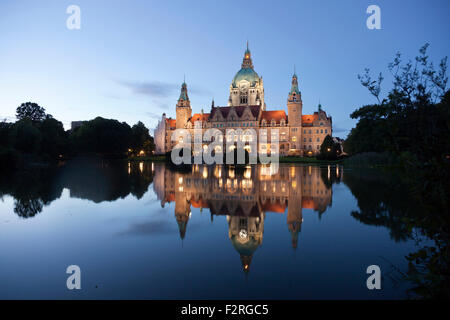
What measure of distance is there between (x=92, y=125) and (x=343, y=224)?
87464 millimetres

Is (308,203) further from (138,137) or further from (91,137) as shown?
(138,137)

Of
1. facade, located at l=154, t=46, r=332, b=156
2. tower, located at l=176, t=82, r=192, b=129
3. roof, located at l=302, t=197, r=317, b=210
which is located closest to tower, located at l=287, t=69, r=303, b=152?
facade, located at l=154, t=46, r=332, b=156

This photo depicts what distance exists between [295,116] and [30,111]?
80.3 meters

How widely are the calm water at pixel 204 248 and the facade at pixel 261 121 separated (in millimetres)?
80995

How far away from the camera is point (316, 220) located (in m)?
9.12

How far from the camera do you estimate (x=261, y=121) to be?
96688 mm

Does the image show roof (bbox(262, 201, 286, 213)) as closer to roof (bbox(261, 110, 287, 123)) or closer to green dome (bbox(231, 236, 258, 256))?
green dome (bbox(231, 236, 258, 256))

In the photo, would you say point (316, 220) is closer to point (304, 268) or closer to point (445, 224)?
point (304, 268)

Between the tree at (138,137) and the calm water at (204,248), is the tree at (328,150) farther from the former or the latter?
the tree at (138,137)

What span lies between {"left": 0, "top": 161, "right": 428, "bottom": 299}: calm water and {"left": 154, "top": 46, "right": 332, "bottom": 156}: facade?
266ft

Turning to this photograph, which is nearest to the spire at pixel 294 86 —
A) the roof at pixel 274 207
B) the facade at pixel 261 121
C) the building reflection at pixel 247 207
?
the facade at pixel 261 121

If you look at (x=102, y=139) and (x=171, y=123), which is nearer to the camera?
(x=102, y=139)

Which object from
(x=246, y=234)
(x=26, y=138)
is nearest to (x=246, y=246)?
(x=246, y=234)

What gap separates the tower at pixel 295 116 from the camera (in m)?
92.4
